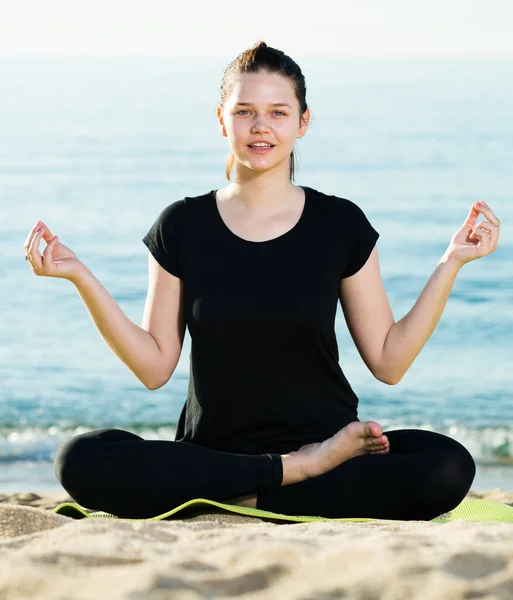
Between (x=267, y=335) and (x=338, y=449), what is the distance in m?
0.41

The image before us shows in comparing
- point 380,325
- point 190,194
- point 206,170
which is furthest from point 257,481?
point 206,170

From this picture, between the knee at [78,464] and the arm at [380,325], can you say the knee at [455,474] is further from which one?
the knee at [78,464]

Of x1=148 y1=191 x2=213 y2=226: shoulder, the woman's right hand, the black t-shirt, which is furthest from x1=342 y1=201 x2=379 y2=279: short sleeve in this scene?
the woman's right hand

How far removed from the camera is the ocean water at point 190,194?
7.78 metres

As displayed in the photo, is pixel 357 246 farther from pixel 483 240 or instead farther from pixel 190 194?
pixel 190 194

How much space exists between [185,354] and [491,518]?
18.8 feet

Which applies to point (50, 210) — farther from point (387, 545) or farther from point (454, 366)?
point (387, 545)

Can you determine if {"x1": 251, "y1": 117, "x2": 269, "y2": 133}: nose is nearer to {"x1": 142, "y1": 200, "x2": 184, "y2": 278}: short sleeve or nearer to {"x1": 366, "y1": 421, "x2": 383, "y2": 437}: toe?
{"x1": 142, "y1": 200, "x2": 184, "y2": 278}: short sleeve

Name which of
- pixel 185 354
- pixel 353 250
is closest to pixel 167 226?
pixel 353 250

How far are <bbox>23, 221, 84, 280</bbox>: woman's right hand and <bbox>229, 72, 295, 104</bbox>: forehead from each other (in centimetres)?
73

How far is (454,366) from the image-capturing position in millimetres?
9125

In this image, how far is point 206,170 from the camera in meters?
18.5

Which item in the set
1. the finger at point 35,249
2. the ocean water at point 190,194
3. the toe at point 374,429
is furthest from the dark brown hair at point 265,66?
the ocean water at point 190,194

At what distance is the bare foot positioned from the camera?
3.36 meters
